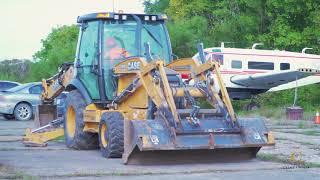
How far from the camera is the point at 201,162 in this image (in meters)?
11.7

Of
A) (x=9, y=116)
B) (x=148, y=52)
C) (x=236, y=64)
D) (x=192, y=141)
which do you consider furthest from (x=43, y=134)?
(x=236, y=64)

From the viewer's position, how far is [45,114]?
55.6ft

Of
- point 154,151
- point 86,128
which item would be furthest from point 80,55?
point 154,151

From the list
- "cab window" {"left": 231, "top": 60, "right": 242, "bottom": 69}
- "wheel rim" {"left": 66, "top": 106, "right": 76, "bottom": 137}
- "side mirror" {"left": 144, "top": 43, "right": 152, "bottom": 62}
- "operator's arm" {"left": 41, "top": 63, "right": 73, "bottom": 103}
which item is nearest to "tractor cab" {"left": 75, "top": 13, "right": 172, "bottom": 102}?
"side mirror" {"left": 144, "top": 43, "right": 152, "bottom": 62}

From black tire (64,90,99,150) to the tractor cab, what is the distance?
38 cm

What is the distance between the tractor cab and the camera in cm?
1370

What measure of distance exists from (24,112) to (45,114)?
10108 millimetres

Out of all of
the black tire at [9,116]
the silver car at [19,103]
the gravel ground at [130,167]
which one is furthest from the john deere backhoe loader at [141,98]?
the black tire at [9,116]

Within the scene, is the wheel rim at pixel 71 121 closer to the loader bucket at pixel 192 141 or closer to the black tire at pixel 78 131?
the black tire at pixel 78 131

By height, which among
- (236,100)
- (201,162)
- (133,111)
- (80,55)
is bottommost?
(236,100)

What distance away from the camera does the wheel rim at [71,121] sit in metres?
14.8

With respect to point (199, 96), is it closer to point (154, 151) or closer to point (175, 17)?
point (154, 151)

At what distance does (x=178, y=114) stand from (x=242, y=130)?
3.81 ft

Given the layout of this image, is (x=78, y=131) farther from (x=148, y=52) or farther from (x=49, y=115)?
(x=49, y=115)
